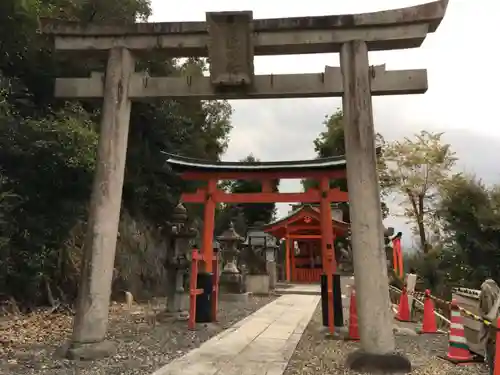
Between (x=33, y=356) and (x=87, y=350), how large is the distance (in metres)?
0.99

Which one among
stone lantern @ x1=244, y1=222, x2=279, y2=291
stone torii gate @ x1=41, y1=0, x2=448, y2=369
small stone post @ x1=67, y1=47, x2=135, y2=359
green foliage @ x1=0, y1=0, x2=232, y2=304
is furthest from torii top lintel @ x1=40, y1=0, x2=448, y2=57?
stone lantern @ x1=244, y1=222, x2=279, y2=291

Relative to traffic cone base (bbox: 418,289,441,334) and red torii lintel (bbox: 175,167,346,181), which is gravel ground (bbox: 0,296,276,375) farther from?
traffic cone base (bbox: 418,289,441,334)

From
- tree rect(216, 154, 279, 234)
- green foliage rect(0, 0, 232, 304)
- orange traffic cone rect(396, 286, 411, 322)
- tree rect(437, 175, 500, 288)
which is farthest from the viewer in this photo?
tree rect(216, 154, 279, 234)

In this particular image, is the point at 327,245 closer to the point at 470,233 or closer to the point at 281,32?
the point at 281,32

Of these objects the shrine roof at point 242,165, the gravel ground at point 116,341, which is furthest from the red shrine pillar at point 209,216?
the gravel ground at point 116,341

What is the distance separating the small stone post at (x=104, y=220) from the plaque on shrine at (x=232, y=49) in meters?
1.36

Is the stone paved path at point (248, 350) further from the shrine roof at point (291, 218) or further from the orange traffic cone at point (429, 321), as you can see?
the shrine roof at point (291, 218)

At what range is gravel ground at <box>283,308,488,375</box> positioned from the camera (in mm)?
5016

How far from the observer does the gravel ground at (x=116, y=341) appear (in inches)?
192

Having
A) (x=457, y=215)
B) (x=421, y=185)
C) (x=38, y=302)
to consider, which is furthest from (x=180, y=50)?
(x=421, y=185)

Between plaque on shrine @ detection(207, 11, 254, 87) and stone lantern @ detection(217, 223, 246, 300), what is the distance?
33.1ft

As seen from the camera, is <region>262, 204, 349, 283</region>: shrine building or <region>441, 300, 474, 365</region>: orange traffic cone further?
<region>262, 204, 349, 283</region>: shrine building

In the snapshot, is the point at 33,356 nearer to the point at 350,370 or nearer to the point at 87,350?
the point at 87,350

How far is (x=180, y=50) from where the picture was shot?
602 centimetres
